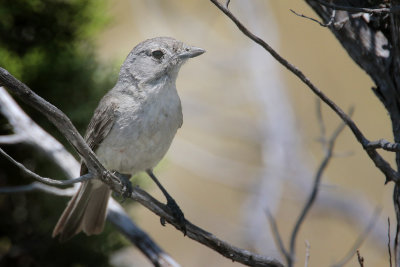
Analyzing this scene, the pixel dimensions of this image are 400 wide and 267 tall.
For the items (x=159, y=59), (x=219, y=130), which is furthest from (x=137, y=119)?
(x=219, y=130)

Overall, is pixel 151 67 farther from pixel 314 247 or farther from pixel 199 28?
pixel 314 247

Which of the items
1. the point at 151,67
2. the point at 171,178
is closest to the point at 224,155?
the point at 171,178

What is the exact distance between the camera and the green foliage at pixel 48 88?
3932 millimetres

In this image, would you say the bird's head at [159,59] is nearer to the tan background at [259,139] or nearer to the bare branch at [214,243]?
the bare branch at [214,243]

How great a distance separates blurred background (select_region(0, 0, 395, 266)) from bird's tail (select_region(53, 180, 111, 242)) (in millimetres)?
530

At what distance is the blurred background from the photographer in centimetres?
405

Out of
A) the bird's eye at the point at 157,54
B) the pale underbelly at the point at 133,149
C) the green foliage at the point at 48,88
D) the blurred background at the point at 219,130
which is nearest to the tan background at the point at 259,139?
the blurred background at the point at 219,130

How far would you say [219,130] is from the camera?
6.79 meters

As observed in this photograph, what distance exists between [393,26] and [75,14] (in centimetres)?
259

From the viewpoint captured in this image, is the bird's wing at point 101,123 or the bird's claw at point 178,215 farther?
the bird's wing at point 101,123

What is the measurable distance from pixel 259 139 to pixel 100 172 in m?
4.17

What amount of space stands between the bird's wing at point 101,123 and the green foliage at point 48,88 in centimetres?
64

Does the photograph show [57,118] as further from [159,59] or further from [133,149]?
[159,59]

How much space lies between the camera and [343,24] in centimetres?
252
